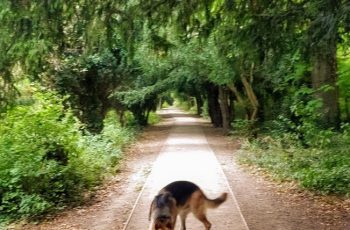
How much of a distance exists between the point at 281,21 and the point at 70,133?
6.39m

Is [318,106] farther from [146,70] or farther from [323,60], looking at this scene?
[146,70]

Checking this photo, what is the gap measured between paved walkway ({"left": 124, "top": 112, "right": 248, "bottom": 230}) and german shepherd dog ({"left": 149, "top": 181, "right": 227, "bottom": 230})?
100 cm

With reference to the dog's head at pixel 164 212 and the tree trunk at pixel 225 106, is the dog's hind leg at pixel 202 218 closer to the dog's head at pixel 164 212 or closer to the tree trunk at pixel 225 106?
the dog's head at pixel 164 212

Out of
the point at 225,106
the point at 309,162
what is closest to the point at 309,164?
the point at 309,162

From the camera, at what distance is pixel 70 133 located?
12055mm

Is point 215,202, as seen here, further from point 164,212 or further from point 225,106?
point 225,106

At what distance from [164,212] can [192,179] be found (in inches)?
269

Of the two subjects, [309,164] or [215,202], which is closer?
[215,202]

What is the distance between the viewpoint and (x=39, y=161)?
10.8 metres

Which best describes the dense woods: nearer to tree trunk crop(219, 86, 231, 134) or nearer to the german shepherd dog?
the german shepherd dog

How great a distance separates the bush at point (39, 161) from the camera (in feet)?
34.6

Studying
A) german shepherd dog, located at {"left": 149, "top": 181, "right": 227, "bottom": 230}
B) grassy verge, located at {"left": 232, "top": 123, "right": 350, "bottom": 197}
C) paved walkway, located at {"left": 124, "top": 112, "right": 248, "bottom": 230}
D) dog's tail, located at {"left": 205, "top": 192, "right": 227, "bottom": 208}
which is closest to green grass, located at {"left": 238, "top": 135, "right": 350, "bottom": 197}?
grassy verge, located at {"left": 232, "top": 123, "right": 350, "bottom": 197}

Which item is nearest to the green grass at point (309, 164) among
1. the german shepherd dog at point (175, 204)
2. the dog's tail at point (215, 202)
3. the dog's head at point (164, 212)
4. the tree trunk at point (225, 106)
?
the dog's tail at point (215, 202)

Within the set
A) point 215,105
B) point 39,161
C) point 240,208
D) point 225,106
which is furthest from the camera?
point 215,105
